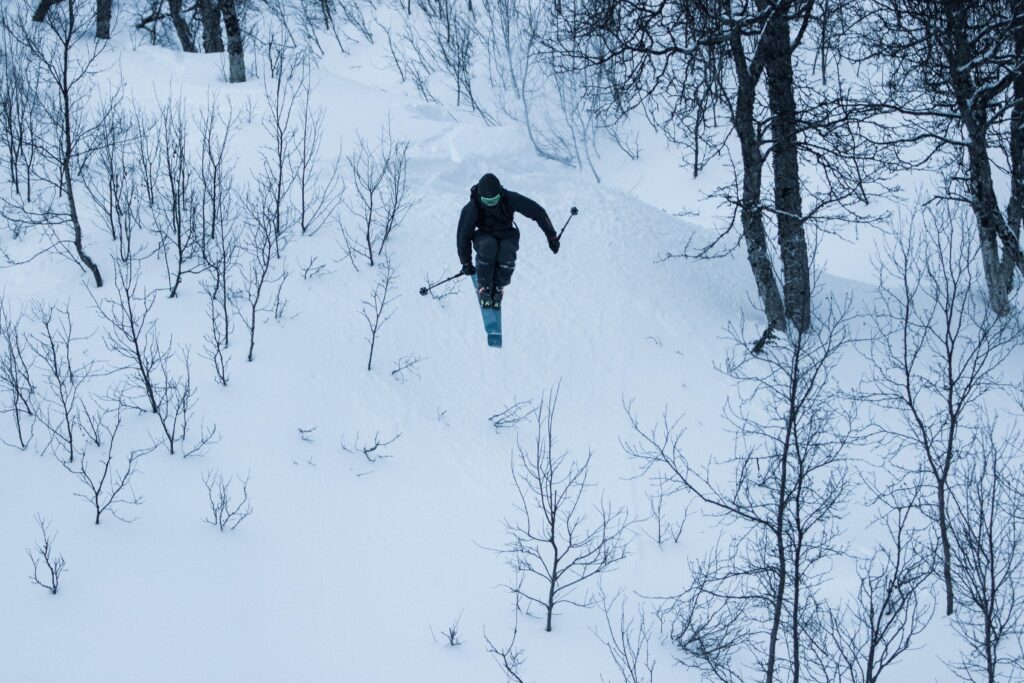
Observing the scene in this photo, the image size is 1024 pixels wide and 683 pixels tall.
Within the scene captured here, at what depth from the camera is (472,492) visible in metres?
10.6

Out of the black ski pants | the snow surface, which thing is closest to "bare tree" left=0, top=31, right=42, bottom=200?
the snow surface

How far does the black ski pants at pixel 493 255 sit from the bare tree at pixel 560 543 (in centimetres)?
157

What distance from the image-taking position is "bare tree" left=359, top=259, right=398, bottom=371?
11.6 metres

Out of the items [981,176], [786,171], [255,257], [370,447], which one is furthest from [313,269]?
[981,176]

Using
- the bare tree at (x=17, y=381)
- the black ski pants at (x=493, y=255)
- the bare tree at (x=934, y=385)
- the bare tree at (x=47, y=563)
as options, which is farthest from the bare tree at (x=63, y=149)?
the bare tree at (x=934, y=385)

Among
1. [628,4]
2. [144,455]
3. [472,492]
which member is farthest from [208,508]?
[628,4]

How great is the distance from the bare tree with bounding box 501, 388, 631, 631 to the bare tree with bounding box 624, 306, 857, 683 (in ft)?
2.83

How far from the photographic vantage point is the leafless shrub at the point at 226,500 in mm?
9406

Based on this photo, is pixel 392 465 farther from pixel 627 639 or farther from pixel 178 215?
pixel 178 215

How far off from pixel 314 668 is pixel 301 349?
443cm

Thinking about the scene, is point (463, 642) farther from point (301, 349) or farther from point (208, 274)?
point (208, 274)

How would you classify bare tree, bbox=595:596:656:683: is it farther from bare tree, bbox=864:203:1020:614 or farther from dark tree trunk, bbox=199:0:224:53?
dark tree trunk, bbox=199:0:224:53

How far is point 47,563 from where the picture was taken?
27.1ft

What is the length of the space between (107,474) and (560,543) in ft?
16.4
